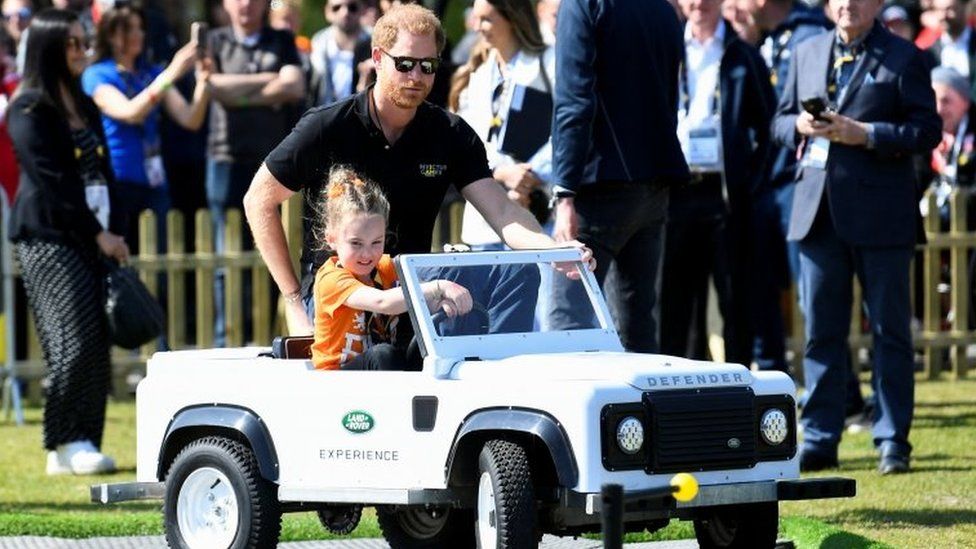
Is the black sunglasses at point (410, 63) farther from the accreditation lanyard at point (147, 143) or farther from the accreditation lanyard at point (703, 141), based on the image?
the accreditation lanyard at point (147, 143)

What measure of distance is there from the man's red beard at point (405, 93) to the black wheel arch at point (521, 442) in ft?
4.89

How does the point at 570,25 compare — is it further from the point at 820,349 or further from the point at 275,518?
the point at 275,518

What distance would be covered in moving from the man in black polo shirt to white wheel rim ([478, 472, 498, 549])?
52.3 inches

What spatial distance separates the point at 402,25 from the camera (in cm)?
755

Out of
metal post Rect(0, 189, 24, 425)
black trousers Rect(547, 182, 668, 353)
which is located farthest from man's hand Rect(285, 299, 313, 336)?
metal post Rect(0, 189, 24, 425)

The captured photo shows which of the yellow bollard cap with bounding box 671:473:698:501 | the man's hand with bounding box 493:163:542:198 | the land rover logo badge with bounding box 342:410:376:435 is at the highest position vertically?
the man's hand with bounding box 493:163:542:198

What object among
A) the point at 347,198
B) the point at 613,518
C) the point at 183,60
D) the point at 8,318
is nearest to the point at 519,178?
the point at 347,198

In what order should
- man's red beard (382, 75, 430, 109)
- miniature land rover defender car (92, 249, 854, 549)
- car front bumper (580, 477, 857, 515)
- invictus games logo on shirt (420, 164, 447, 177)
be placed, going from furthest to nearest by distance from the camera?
invictus games logo on shirt (420, 164, 447, 177), man's red beard (382, 75, 430, 109), miniature land rover defender car (92, 249, 854, 549), car front bumper (580, 477, 857, 515)

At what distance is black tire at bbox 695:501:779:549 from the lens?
268 inches

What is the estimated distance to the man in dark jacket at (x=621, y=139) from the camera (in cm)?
882

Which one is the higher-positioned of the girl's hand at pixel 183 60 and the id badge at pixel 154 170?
the girl's hand at pixel 183 60

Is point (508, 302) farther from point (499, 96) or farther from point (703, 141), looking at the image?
point (703, 141)

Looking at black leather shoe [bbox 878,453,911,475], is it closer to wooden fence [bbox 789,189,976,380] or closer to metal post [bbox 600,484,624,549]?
metal post [bbox 600,484,624,549]

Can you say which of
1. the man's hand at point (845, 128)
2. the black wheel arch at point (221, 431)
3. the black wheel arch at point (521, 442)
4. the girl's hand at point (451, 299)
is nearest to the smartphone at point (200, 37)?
the man's hand at point (845, 128)
